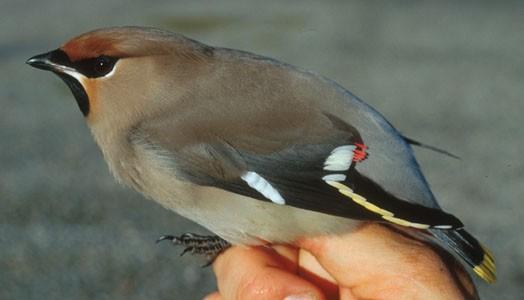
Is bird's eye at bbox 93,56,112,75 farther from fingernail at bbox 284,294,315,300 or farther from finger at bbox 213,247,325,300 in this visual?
fingernail at bbox 284,294,315,300

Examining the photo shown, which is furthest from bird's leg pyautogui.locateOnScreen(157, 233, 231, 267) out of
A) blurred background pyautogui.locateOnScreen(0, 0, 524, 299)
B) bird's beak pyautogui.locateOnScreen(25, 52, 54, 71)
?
blurred background pyautogui.locateOnScreen(0, 0, 524, 299)

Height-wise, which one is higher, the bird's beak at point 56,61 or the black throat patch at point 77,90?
the bird's beak at point 56,61

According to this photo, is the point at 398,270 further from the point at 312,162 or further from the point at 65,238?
the point at 65,238

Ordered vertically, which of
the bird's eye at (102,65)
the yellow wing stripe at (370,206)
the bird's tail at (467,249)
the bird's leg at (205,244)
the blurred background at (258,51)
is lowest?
the blurred background at (258,51)

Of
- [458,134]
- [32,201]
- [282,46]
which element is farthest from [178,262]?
[282,46]

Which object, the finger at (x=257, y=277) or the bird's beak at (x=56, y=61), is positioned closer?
the finger at (x=257, y=277)

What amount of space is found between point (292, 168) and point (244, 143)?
0.19 metres

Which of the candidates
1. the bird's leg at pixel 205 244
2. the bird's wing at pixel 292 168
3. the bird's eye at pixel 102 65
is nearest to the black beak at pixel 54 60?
the bird's eye at pixel 102 65

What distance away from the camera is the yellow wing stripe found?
338cm

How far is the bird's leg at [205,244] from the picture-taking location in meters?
4.02

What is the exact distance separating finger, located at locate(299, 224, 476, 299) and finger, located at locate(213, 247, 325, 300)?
0.53 feet

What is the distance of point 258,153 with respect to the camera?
364cm

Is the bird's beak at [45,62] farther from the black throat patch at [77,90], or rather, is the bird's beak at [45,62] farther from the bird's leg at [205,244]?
the bird's leg at [205,244]

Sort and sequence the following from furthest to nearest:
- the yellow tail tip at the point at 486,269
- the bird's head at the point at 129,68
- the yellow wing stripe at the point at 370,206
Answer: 1. the bird's head at the point at 129,68
2. the yellow tail tip at the point at 486,269
3. the yellow wing stripe at the point at 370,206
